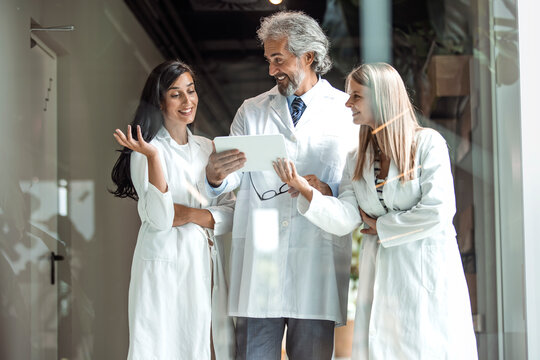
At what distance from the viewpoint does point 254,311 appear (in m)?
2.52

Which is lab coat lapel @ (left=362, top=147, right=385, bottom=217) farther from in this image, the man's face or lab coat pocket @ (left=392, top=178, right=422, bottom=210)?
the man's face

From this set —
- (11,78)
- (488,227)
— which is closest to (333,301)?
(488,227)

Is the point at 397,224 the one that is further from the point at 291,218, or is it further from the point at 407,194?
the point at 291,218

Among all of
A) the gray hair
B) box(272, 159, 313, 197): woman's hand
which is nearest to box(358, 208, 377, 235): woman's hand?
box(272, 159, 313, 197): woman's hand

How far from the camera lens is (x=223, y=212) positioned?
260 cm

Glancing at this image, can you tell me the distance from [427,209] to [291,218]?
543 mm

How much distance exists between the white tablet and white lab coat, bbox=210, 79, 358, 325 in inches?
4.6

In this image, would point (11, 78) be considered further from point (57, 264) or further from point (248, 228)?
point (248, 228)

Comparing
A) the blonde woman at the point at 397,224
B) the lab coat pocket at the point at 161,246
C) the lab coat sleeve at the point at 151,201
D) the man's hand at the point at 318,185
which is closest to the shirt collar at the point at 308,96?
the blonde woman at the point at 397,224

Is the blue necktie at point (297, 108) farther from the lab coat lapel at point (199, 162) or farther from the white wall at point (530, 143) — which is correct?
the white wall at point (530, 143)

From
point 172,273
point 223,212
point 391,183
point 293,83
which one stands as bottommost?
point 172,273

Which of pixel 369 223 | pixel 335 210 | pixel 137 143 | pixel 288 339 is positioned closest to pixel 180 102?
pixel 137 143

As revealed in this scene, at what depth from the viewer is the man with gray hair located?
2498 mm

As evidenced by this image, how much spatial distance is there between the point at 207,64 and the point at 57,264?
1.03m
